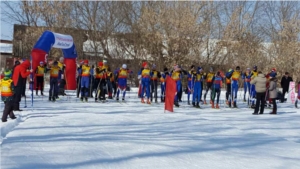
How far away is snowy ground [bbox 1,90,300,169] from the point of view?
6.12 m

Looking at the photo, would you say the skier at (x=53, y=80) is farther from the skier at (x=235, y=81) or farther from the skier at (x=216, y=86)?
the skier at (x=235, y=81)

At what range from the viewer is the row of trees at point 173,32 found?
36.1m

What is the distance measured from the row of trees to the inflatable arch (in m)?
16.7

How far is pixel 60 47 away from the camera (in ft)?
60.0

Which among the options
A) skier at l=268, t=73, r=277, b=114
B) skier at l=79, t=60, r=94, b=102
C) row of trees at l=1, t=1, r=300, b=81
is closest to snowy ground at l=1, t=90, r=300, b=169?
skier at l=268, t=73, r=277, b=114

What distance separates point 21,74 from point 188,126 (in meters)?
5.19

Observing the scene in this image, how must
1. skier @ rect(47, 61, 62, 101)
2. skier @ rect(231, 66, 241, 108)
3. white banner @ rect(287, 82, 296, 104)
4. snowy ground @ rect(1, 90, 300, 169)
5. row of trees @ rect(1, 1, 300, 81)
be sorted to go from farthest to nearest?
row of trees @ rect(1, 1, 300, 81) → white banner @ rect(287, 82, 296, 104) → skier @ rect(231, 66, 241, 108) → skier @ rect(47, 61, 62, 101) → snowy ground @ rect(1, 90, 300, 169)

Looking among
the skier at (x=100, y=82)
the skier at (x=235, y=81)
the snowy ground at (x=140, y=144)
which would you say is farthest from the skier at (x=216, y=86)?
the snowy ground at (x=140, y=144)

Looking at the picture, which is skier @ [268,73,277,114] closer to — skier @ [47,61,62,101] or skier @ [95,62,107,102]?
skier @ [95,62,107,102]

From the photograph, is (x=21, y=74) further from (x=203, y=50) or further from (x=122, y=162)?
(x=203, y=50)

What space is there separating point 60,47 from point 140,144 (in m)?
11.8

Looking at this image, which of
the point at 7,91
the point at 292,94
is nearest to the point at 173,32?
the point at 292,94

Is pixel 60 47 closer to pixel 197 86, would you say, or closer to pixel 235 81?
pixel 197 86

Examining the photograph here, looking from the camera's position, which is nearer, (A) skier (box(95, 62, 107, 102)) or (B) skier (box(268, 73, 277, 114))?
(B) skier (box(268, 73, 277, 114))
